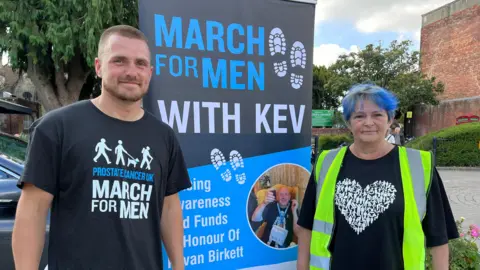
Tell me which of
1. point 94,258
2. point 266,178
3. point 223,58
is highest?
point 223,58

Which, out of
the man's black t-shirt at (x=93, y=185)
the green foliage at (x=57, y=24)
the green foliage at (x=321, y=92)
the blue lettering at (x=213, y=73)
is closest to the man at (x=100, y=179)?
the man's black t-shirt at (x=93, y=185)

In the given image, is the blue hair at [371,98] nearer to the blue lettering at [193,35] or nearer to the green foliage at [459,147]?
the blue lettering at [193,35]

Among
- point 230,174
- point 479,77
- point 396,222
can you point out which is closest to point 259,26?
point 230,174

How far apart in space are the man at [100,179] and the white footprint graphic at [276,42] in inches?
35.8

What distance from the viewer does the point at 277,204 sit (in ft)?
7.50

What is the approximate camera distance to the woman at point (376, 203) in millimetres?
1608

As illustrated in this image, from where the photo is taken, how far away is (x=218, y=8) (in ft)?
6.57

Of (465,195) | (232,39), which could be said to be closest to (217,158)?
(232,39)

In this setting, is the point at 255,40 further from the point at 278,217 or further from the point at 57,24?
the point at 57,24

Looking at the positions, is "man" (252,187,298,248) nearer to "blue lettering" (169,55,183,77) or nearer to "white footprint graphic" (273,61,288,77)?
"white footprint graphic" (273,61,288,77)

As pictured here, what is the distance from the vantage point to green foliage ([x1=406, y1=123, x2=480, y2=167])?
47.2 feet

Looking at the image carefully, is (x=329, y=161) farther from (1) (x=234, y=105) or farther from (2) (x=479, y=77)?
(2) (x=479, y=77)

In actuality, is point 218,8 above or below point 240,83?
above

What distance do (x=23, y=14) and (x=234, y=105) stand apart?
8.35m
